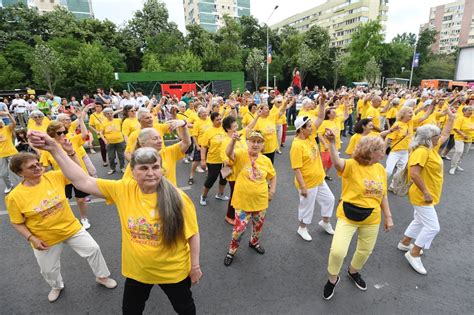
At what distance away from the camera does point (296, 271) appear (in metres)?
3.44

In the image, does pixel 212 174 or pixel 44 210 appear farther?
pixel 212 174

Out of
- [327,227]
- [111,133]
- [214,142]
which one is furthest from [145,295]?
[111,133]

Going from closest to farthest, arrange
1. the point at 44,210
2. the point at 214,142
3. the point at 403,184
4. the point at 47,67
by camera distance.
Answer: the point at 44,210 → the point at 403,184 → the point at 214,142 → the point at 47,67

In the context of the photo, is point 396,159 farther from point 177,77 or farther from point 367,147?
point 177,77

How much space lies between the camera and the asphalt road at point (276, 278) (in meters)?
2.90

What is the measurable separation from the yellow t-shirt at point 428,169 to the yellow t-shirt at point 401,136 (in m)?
2.44

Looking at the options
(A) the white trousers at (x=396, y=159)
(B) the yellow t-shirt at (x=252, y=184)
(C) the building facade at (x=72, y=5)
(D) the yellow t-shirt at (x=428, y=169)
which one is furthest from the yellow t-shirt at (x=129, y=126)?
(C) the building facade at (x=72, y=5)

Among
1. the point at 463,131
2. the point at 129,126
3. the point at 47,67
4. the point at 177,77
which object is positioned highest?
the point at 47,67

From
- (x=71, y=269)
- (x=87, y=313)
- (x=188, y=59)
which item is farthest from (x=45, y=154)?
(x=188, y=59)

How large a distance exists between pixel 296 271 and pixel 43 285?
3303mm

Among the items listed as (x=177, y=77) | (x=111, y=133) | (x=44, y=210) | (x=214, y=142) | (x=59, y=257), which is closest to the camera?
(x=44, y=210)

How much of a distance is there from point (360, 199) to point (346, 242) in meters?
0.50

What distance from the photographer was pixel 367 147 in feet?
8.93

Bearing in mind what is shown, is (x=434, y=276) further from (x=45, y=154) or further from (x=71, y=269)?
(x=45, y=154)
